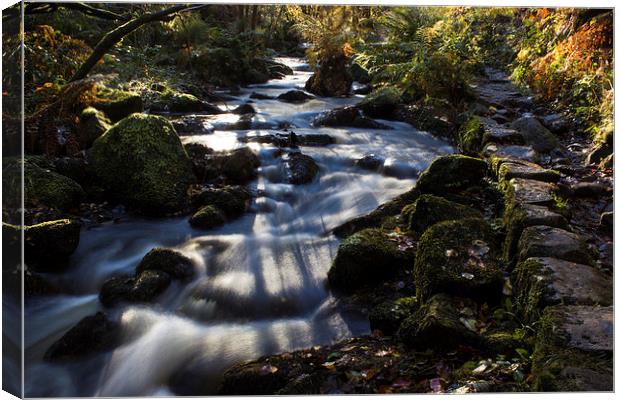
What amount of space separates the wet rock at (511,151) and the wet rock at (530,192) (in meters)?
0.91

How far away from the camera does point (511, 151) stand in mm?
5371

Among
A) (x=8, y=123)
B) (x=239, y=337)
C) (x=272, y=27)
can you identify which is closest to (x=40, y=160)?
(x=8, y=123)

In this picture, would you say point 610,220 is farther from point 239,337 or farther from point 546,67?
point 239,337

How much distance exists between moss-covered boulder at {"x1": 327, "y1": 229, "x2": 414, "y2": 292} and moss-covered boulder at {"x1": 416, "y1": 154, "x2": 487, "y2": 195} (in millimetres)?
1247

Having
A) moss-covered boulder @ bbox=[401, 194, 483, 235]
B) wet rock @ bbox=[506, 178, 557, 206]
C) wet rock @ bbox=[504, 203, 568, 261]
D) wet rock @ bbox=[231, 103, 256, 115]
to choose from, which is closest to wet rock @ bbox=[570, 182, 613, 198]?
wet rock @ bbox=[506, 178, 557, 206]

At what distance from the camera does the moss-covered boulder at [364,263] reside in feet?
12.2

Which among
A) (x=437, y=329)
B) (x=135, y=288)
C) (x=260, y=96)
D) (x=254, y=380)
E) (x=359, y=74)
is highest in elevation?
(x=359, y=74)

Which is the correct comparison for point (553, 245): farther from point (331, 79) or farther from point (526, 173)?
point (331, 79)

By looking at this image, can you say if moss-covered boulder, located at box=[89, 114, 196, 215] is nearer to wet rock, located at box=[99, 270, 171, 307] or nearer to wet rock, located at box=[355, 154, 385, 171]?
wet rock, located at box=[99, 270, 171, 307]

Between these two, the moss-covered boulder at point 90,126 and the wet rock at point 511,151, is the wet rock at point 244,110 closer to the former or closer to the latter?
the moss-covered boulder at point 90,126

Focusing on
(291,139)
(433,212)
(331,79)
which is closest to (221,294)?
(433,212)

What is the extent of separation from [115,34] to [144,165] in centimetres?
130

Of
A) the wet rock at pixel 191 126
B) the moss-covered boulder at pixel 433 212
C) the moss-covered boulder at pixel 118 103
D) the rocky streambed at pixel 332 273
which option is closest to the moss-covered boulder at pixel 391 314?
the rocky streambed at pixel 332 273

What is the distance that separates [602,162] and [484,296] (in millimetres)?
1989
